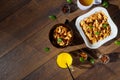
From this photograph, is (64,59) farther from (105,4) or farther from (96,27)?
(105,4)

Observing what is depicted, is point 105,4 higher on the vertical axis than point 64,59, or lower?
higher

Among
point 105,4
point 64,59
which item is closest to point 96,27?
point 105,4

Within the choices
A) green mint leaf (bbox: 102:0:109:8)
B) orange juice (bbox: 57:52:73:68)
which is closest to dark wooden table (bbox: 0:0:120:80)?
orange juice (bbox: 57:52:73:68)

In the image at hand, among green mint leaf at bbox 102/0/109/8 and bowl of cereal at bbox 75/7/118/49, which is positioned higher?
green mint leaf at bbox 102/0/109/8

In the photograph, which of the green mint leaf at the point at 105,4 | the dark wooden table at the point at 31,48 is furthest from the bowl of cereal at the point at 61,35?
the green mint leaf at the point at 105,4

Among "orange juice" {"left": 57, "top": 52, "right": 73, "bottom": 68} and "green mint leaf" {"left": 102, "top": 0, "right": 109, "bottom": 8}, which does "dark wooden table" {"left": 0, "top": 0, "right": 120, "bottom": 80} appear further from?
"green mint leaf" {"left": 102, "top": 0, "right": 109, "bottom": 8}
